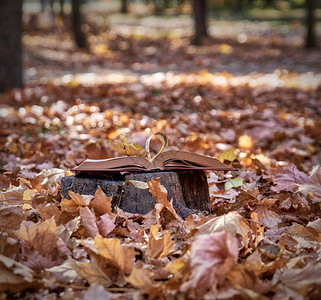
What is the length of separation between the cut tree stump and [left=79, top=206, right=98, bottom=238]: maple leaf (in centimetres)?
25

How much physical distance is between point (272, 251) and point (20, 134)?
3.44m

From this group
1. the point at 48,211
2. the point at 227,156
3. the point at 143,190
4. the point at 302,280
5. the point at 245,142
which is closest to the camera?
the point at 302,280

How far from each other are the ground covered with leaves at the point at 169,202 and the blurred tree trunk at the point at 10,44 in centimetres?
41

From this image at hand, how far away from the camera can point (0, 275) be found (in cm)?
147

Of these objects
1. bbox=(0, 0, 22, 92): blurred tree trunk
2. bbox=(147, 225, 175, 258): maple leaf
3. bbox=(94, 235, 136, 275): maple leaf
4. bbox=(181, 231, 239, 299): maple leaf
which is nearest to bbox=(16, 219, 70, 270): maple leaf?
bbox=(94, 235, 136, 275): maple leaf

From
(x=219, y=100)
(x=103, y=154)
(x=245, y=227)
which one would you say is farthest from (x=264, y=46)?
(x=245, y=227)

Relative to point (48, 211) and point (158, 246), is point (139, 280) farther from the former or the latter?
point (48, 211)

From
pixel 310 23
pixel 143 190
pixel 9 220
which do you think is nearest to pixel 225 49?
pixel 310 23

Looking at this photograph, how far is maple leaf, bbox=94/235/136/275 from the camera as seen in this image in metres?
1.57

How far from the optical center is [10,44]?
22.9 feet

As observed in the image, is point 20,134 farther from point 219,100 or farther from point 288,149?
point 219,100

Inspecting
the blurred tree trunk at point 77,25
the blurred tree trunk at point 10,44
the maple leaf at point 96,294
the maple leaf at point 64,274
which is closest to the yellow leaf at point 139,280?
the maple leaf at point 96,294

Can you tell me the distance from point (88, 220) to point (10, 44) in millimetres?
5955

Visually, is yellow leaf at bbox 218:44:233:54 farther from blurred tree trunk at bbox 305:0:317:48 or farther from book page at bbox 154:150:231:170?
book page at bbox 154:150:231:170
